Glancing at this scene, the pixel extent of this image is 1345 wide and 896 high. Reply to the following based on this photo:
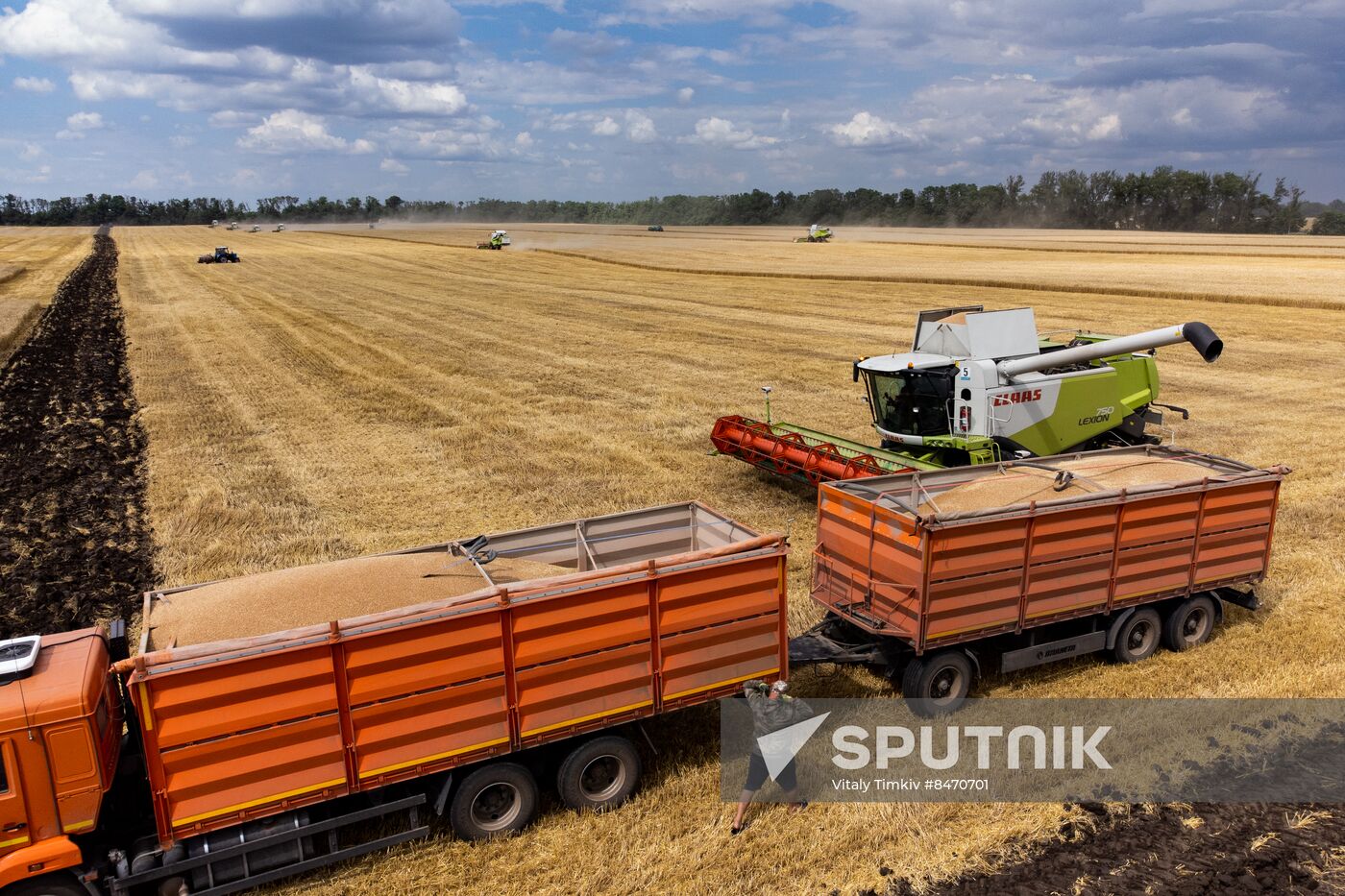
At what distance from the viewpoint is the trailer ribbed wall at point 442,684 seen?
6.34 meters

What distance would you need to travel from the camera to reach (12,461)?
60.7 ft

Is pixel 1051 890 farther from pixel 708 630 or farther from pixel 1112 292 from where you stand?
pixel 1112 292

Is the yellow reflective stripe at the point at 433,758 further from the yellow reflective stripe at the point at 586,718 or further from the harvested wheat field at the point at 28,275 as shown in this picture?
the harvested wheat field at the point at 28,275

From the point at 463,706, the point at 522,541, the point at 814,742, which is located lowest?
the point at 814,742

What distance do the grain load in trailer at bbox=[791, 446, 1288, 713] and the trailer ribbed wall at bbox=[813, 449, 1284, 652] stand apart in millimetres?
15

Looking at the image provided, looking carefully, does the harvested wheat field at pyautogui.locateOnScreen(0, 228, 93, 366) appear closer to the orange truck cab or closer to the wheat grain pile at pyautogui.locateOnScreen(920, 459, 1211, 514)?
the orange truck cab

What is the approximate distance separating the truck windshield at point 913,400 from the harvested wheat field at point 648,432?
2162 millimetres

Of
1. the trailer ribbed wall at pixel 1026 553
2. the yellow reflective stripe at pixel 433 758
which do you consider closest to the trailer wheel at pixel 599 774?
the yellow reflective stripe at pixel 433 758

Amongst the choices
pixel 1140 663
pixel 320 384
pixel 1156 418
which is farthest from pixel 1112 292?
pixel 1140 663

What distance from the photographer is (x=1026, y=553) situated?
8.95 m

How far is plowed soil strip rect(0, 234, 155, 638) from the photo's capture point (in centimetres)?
1220

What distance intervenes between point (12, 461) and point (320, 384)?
867cm

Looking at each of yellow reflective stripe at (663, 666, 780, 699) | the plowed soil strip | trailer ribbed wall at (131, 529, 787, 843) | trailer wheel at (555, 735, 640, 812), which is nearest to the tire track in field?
the plowed soil strip

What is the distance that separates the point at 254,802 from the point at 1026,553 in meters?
6.91
